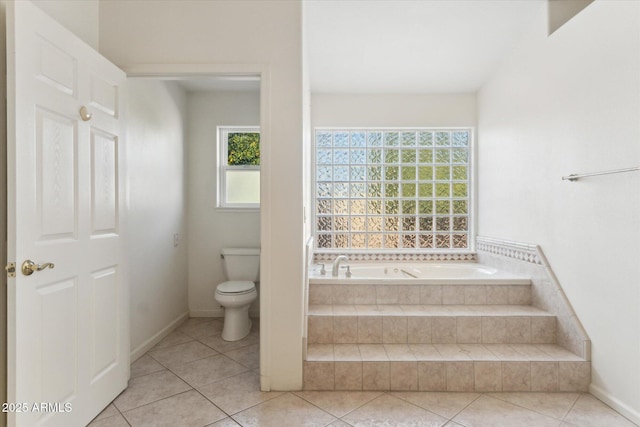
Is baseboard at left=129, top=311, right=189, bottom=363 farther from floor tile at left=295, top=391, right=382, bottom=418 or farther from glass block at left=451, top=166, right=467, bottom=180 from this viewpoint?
glass block at left=451, top=166, right=467, bottom=180

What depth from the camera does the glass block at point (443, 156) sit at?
12.0 feet

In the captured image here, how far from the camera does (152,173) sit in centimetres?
279

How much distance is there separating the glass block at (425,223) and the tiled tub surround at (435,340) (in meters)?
1.10

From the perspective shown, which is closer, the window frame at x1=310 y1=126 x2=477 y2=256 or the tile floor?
the tile floor

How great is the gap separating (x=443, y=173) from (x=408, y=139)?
54 centimetres

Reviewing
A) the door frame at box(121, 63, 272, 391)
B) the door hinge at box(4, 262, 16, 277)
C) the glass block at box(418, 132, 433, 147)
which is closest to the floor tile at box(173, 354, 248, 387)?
the door frame at box(121, 63, 272, 391)

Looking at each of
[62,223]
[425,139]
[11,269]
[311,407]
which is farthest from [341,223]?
[11,269]

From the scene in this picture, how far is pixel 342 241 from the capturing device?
3662mm

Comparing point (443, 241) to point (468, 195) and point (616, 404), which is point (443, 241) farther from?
point (616, 404)

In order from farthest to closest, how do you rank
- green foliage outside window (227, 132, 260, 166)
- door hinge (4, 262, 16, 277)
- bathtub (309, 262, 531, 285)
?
green foliage outside window (227, 132, 260, 166)
bathtub (309, 262, 531, 285)
door hinge (4, 262, 16, 277)

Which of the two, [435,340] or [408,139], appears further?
[408,139]

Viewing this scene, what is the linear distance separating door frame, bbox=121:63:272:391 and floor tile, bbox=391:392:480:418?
0.85 meters

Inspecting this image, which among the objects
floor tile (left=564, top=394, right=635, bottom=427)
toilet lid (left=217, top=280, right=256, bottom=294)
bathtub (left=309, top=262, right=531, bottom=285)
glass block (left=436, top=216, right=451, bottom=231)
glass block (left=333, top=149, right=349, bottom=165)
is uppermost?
glass block (left=333, top=149, right=349, bottom=165)

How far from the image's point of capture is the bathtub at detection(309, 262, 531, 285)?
262cm
